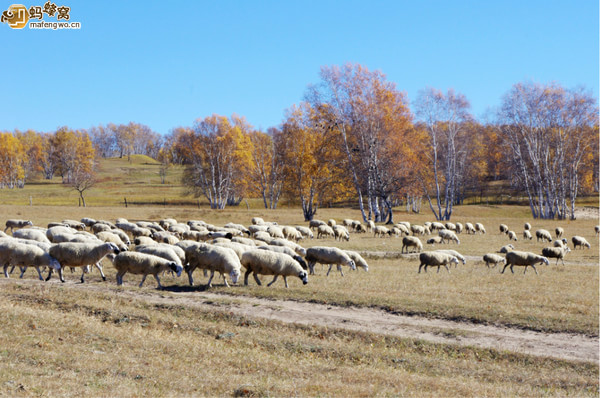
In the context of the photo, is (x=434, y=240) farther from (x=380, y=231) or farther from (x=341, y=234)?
(x=341, y=234)

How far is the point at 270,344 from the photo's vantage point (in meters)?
11.8

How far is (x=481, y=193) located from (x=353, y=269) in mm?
81634

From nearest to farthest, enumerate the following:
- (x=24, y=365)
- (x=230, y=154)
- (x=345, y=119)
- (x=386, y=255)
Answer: (x=24, y=365), (x=386, y=255), (x=345, y=119), (x=230, y=154)

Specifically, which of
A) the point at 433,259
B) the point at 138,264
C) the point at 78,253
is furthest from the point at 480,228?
the point at 78,253

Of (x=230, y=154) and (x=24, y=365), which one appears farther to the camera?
(x=230, y=154)

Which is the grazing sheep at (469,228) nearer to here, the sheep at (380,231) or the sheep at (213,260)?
the sheep at (380,231)

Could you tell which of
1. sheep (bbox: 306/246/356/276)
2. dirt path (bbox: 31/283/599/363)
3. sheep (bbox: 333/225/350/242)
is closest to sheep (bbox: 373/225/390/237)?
sheep (bbox: 333/225/350/242)

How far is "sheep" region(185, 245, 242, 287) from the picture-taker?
18000mm

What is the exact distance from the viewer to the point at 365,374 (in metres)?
10.1

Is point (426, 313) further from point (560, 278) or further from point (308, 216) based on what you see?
point (308, 216)

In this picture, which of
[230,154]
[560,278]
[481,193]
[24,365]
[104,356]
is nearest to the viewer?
[24,365]

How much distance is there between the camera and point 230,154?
7594 centimetres

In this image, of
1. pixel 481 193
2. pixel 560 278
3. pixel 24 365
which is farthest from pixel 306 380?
pixel 481 193

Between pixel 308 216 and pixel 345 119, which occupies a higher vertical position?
pixel 345 119
